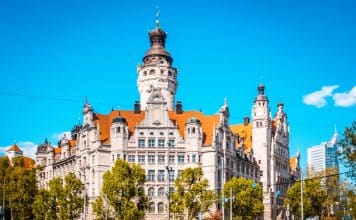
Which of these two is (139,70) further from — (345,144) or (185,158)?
(345,144)

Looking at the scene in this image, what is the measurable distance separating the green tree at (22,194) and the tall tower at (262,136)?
5270 cm

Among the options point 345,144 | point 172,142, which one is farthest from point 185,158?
point 345,144

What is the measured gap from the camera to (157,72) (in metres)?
140

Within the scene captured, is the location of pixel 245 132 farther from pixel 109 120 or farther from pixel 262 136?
pixel 109 120

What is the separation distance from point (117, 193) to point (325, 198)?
45921mm

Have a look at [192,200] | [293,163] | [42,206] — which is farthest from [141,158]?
[293,163]

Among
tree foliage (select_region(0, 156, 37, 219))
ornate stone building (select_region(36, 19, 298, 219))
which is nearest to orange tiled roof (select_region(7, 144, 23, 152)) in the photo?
ornate stone building (select_region(36, 19, 298, 219))

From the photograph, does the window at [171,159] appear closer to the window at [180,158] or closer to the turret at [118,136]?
the window at [180,158]

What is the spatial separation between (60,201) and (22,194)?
1233cm

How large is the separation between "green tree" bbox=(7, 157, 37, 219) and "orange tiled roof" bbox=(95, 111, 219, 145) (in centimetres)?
1599

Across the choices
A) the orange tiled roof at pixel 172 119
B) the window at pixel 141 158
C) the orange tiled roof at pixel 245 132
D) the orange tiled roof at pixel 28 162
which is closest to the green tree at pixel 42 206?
the orange tiled roof at pixel 172 119

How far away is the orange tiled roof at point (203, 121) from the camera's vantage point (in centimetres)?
12347

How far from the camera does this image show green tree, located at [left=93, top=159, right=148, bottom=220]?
314 feet

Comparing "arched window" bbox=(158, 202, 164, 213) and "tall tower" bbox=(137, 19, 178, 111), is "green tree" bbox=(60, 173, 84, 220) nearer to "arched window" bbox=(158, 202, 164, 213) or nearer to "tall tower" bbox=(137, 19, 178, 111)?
"arched window" bbox=(158, 202, 164, 213)
